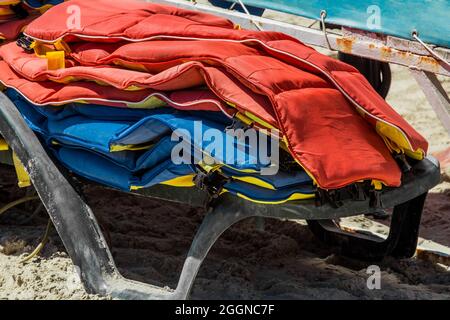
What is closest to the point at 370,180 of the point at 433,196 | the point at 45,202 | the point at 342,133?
the point at 342,133

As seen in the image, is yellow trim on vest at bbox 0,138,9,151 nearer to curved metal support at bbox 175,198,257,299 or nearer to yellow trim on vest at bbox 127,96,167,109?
yellow trim on vest at bbox 127,96,167,109

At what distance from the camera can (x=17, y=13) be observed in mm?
3416

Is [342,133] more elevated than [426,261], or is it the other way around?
[342,133]

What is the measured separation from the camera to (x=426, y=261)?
336 cm

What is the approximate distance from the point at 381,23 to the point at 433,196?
99 centimetres

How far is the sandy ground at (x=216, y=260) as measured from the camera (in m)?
2.92

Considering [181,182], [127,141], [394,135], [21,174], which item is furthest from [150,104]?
[394,135]

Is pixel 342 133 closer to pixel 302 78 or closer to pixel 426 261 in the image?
pixel 302 78

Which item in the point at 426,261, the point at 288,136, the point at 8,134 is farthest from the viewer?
the point at 426,261

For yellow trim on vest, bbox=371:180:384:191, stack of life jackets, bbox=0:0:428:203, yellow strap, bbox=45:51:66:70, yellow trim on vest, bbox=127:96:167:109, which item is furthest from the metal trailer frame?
yellow trim on vest, bbox=127:96:167:109

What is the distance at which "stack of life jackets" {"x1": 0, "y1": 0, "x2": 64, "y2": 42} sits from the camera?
333 cm

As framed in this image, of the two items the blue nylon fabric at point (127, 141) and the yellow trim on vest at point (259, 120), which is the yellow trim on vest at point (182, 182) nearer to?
the blue nylon fabric at point (127, 141)

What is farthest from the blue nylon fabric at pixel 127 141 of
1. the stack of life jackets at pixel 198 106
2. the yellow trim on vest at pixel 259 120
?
the yellow trim on vest at pixel 259 120
